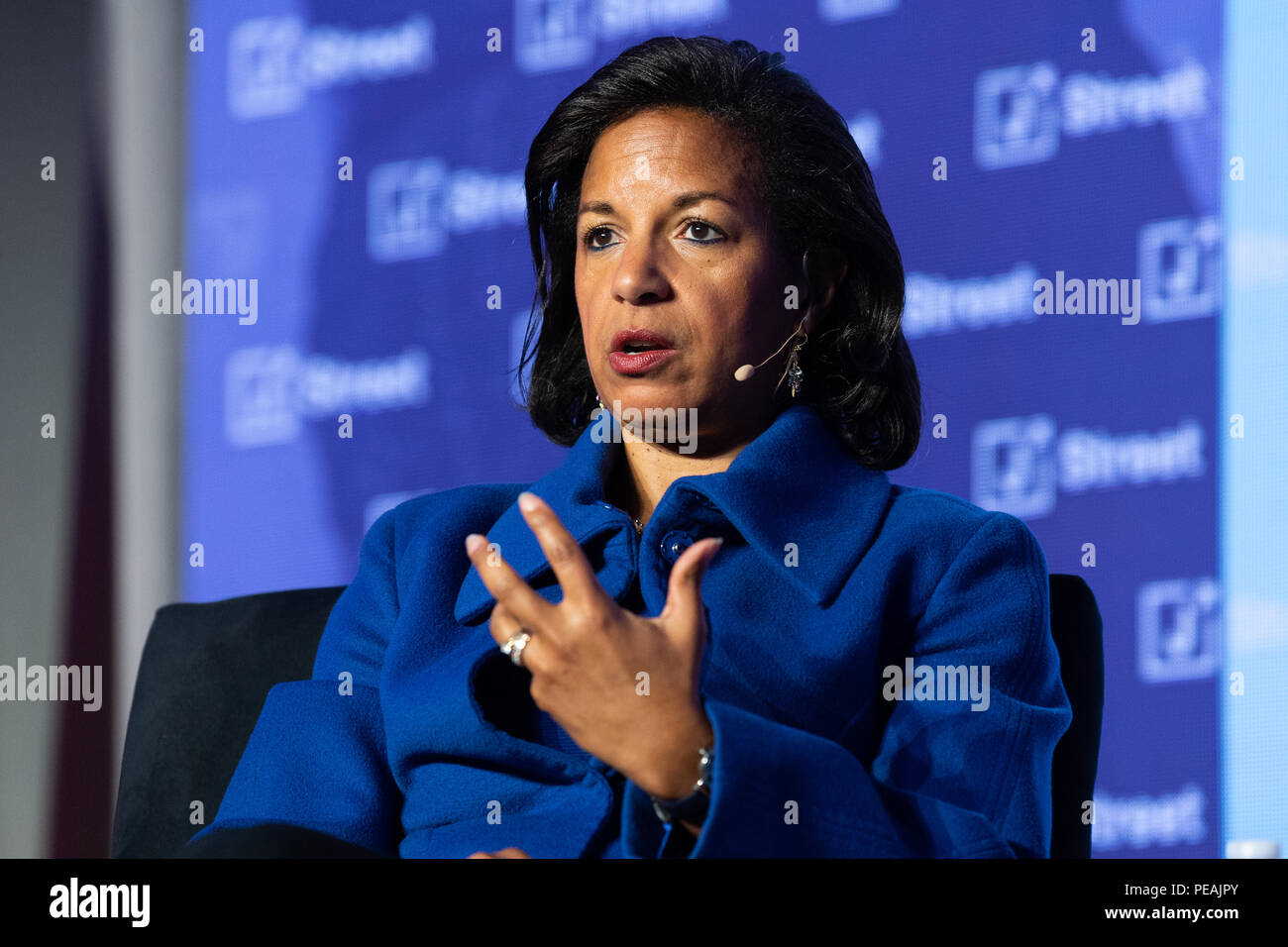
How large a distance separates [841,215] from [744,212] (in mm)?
135

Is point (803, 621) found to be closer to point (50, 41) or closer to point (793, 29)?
point (793, 29)

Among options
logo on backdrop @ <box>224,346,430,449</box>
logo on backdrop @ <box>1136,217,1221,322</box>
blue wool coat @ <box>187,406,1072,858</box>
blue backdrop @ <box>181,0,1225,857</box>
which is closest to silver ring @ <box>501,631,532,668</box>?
→ blue wool coat @ <box>187,406,1072,858</box>

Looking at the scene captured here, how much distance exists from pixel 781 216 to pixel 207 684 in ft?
3.03

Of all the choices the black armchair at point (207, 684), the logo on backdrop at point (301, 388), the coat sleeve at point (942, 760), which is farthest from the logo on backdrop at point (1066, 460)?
the logo on backdrop at point (301, 388)

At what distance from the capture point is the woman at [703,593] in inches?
46.4

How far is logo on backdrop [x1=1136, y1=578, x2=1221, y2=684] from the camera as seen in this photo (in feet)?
6.86

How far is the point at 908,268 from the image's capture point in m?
2.28

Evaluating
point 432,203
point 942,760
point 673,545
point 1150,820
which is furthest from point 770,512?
point 432,203

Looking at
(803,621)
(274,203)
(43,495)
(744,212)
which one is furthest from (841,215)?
(43,495)

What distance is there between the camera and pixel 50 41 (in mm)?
2705

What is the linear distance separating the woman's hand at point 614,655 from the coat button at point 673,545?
28cm

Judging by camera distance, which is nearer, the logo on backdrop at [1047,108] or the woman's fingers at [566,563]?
the woman's fingers at [566,563]

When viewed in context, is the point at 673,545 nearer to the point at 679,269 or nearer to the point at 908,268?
the point at 679,269

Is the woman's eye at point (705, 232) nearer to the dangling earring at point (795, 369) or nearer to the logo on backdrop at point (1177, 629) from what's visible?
the dangling earring at point (795, 369)
